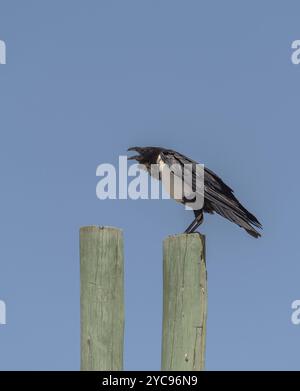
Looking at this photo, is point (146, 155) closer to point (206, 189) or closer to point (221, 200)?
point (206, 189)

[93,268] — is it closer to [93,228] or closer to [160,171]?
[93,228]

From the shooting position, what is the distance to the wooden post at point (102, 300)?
20.1ft

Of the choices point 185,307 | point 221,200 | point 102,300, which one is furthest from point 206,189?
point 102,300

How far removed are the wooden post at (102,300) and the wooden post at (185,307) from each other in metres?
0.38

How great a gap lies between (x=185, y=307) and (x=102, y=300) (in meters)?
0.65

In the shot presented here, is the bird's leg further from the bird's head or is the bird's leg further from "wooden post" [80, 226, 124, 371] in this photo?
"wooden post" [80, 226, 124, 371]

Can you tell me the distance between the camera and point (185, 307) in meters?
6.20

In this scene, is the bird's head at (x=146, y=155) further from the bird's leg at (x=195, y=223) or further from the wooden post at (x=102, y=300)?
→ the wooden post at (x=102, y=300)

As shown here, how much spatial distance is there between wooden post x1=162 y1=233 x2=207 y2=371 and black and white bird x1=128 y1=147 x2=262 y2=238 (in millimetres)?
2049

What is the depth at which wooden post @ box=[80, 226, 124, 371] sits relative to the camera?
6.12 meters

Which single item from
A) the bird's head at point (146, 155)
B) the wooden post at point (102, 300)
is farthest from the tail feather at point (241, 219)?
the wooden post at point (102, 300)

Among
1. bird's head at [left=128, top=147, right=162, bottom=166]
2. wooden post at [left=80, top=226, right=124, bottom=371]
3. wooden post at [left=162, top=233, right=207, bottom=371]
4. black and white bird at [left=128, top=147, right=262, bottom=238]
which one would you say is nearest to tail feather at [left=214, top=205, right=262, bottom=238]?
black and white bird at [left=128, top=147, right=262, bottom=238]
